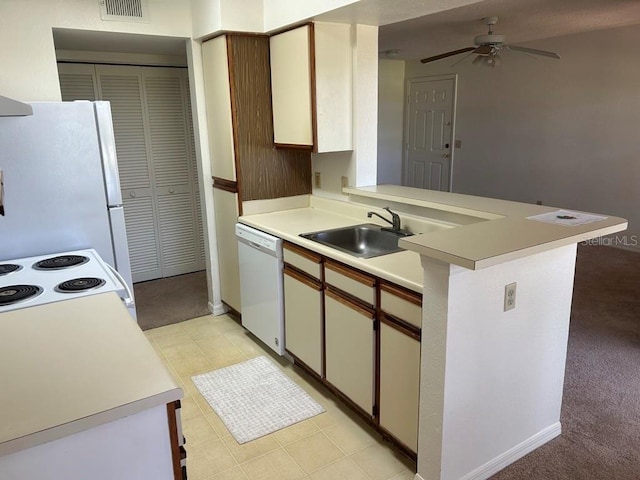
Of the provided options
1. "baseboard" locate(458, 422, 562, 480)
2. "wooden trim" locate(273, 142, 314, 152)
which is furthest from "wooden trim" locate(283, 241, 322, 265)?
"baseboard" locate(458, 422, 562, 480)

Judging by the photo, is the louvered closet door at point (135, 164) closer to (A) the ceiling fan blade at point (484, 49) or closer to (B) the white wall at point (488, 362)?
(A) the ceiling fan blade at point (484, 49)

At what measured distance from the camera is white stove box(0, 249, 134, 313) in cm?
174

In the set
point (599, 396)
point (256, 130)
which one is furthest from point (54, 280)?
point (599, 396)

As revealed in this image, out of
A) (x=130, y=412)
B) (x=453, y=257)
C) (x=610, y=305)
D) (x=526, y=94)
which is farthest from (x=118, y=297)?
(x=526, y=94)

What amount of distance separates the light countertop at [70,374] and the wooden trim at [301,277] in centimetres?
113

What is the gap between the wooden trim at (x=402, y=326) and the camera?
1.90 meters

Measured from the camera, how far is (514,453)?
2113 millimetres

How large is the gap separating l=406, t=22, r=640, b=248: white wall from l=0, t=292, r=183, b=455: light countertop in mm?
5466

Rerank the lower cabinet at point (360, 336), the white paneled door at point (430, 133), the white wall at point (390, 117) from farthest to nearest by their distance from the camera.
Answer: the white wall at point (390, 117) → the white paneled door at point (430, 133) → the lower cabinet at point (360, 336)

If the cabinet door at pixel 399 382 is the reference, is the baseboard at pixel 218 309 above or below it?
below

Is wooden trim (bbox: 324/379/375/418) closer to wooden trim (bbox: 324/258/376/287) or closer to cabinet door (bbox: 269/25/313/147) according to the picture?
wooden trim (bbox: 324/258/376/287)

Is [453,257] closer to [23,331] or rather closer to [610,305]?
[23,331]

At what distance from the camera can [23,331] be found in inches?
58.3

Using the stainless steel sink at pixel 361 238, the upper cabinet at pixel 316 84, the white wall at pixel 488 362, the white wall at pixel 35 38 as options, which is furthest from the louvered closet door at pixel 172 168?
the white wall at pixel 488 362
